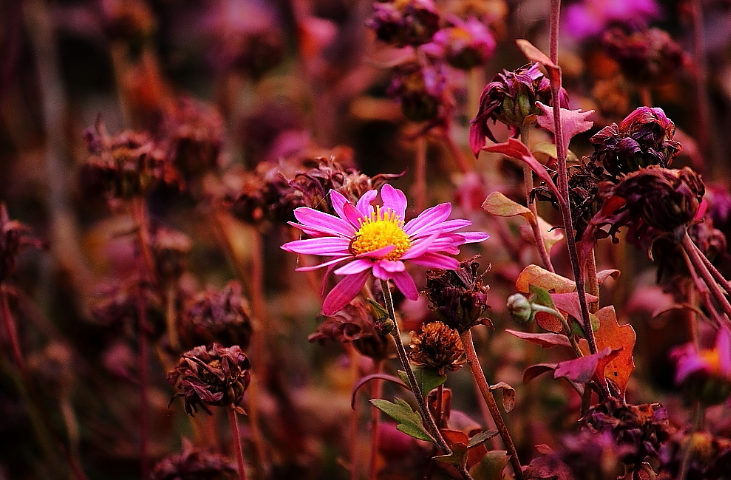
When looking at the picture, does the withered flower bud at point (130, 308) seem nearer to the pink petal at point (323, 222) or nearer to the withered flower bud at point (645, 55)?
the pink petal at point (323, 222)

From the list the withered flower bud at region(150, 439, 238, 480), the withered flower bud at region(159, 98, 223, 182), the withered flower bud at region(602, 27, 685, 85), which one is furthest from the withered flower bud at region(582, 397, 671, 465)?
the withered flower bud at region(159, 98, 223, 182)

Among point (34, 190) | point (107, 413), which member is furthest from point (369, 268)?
point (34, 190)

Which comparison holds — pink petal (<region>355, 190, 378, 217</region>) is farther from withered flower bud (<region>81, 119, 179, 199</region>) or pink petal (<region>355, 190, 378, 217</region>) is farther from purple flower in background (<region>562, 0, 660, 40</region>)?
purple flower in background (<region>562, 0, 660, 40</region>)

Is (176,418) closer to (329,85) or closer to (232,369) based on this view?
(232,369)

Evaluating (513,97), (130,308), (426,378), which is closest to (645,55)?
(513,97)

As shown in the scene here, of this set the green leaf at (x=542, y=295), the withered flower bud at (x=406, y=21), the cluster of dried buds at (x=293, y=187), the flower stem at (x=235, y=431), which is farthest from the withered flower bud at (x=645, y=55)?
the flower stem at (x=235, y=431)

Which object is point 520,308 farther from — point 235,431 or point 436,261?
point 235,431
